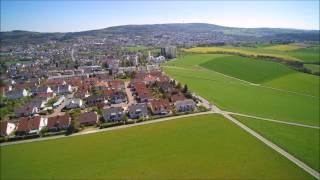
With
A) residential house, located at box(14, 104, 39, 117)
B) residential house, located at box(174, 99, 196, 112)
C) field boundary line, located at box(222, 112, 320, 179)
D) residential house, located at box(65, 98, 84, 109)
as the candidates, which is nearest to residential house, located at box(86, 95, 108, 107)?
residential house, located at box(65, 98, 84, 109)

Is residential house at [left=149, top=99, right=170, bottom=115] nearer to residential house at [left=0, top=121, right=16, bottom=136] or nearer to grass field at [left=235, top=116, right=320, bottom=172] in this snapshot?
grass field at [left=235, top=116, right=320, bottom=172]

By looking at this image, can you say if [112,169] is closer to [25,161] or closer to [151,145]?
[151,145]

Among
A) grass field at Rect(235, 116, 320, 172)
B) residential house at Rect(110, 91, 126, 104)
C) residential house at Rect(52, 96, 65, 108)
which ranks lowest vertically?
grass field at Rect(235, 116, 320, 172)

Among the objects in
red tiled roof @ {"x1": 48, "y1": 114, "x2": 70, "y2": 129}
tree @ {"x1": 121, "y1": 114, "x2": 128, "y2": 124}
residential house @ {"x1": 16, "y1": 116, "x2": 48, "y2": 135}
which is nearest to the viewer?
residential house @ {"x1": 16, "y1": 116, "x2": 48, "y2": 135}

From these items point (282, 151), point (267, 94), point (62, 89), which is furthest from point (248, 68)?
point (282, 151)

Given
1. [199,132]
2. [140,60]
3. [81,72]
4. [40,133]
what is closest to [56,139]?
[40,133]

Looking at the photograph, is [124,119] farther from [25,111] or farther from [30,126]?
[25,111]

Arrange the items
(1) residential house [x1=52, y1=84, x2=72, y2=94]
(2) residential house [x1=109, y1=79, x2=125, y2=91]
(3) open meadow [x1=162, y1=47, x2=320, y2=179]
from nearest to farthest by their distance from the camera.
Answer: (3) open meadow [x1=162, y1=47, x2=320, y2=179] < (1) residential house [x1=52, y1=84, x2=72, y2=94] < (2) residential house [x1=109, y1=79, x2=125, y2=91]
